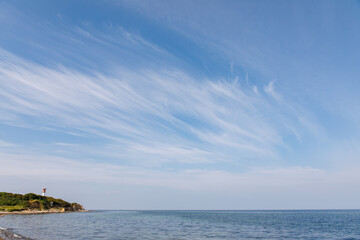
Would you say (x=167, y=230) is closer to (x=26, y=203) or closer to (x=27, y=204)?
(x=27, y=204)

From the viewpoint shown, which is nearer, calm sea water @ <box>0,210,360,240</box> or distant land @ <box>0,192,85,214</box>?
calm sea water @ <box>0,210,360,240</box>

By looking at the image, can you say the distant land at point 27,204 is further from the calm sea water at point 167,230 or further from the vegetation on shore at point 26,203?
the calm sea water at point 167,230

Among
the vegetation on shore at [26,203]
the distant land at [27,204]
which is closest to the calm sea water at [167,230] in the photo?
the distant land at [27,204]

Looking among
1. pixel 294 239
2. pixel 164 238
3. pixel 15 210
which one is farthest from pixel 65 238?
pixel 15 210

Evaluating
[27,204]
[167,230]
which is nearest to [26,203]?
[27,204]

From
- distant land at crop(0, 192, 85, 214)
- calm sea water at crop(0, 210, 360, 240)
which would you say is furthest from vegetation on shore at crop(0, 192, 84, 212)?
calm sea water at crop(0, 210, 360, 240)

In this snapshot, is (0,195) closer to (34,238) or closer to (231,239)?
(34,238)

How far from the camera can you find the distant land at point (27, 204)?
11550 centimetres

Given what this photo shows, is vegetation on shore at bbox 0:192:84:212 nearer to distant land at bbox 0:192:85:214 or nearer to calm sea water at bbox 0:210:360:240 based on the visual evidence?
distant land at bbox 0:192:85:214

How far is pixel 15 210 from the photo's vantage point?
11162cm

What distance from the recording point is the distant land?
116m

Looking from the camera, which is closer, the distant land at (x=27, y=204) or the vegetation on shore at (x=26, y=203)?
the distant land at (x=27, y=204)

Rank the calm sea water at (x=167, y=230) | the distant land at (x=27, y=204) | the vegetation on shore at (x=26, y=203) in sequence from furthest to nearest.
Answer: the vegetation on shore at (x=26, y=203) < the distant land at (x=27, y=204) < the calm sea water at (x=167, y=230)

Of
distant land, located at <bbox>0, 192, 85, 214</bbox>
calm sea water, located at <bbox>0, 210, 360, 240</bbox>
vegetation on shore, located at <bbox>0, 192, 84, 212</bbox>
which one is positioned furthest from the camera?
vegetation on shore, located at <bbox>0, 192, 84, 212</bbox>
